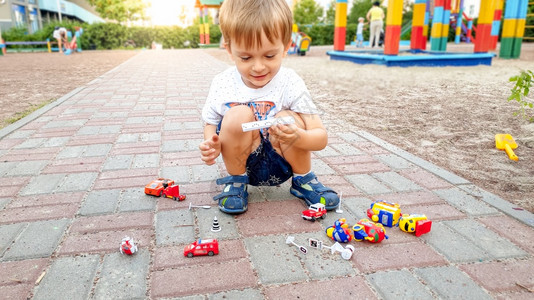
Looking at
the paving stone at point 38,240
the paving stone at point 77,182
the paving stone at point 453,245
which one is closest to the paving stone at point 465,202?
the paving stone at point 453,245

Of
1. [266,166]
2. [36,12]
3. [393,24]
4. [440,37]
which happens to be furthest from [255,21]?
[36,12]

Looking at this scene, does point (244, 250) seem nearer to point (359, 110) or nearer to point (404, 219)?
point (404, 219)

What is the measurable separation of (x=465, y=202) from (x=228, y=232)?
4.90ft

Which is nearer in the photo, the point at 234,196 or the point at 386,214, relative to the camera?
the point at 386,214

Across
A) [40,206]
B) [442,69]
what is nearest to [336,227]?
[40,206]

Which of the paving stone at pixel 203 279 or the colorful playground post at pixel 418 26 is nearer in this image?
the paving stone at pixel 203 279

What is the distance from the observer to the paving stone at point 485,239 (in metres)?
1.93

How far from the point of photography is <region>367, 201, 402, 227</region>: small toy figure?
2.18m

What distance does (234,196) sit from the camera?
2389mm

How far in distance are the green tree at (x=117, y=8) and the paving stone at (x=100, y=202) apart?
34.1 metres

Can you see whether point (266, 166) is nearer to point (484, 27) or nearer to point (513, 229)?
point (513, 229)

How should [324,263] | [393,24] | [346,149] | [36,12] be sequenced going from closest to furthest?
[324,263] < [346,149] < [393,24] < [36,12]

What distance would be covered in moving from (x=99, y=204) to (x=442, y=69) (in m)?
8.88

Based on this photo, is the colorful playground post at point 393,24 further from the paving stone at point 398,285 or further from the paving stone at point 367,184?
the paving stone at point 398,285
